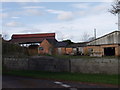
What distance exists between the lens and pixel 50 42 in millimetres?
88250

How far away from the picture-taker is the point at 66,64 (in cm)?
2430

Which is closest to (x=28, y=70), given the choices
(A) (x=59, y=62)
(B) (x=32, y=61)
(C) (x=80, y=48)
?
(B) (x=32, y=61)

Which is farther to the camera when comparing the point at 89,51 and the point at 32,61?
the point at 89,51

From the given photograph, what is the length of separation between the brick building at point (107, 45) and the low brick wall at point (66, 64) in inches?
978

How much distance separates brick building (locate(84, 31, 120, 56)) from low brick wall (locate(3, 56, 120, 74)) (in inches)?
978

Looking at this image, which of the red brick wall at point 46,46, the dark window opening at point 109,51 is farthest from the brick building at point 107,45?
the red brick wall at point 46,46

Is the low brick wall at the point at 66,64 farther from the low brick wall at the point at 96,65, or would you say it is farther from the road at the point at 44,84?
the road at the point at 44,84

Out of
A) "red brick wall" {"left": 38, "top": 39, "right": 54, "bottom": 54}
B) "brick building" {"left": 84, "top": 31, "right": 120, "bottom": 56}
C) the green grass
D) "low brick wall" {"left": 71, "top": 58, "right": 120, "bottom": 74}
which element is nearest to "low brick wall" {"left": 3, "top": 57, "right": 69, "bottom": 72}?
"low brick wall" {"left": 71, "top": 58, "right": 120, "bottom": 74}

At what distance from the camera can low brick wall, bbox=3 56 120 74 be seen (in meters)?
22.3

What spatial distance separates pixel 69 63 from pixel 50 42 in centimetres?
6423

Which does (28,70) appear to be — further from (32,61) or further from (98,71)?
(98,71)

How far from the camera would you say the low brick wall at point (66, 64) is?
2230 centimetres

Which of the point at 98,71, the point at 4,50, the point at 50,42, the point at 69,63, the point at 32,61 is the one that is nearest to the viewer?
the point at 98,71

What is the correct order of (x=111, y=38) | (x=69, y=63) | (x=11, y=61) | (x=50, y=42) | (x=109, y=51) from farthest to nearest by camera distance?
(x=50, y=42), (x=109, y=51), (x=111, y=38), (x=11, y=61), (x=69, y=63)
